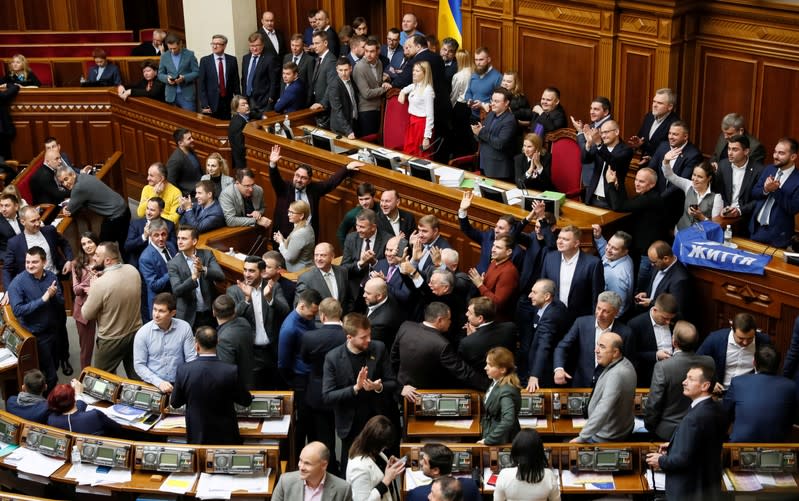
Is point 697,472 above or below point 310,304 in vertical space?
below

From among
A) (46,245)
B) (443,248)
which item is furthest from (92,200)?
(443,248)

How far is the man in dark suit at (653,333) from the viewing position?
23.4ft

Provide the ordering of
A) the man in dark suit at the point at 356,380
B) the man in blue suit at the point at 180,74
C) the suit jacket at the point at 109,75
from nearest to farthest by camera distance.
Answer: the man in dark suit at the point at 356,380, the man in blue suit at the point at 180,74, the suit jacket at the point at 109,75

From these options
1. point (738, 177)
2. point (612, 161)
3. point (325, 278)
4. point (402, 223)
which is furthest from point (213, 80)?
point (738, 177)

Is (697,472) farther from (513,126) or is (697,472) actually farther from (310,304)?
(513,126)

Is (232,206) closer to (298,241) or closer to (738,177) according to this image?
(298,241)

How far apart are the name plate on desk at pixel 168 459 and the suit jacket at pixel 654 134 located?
4.65 m

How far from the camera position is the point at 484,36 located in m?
11.8

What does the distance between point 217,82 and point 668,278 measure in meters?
6.33

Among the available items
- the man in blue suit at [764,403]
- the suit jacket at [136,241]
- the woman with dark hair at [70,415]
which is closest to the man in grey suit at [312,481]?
the woman with dark hair at [70,415]

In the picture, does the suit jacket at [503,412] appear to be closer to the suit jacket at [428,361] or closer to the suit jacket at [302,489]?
the suit jacket at [428,361]

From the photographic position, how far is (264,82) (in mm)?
12273

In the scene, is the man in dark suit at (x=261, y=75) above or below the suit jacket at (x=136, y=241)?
above

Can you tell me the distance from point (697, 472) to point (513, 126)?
428 cm
